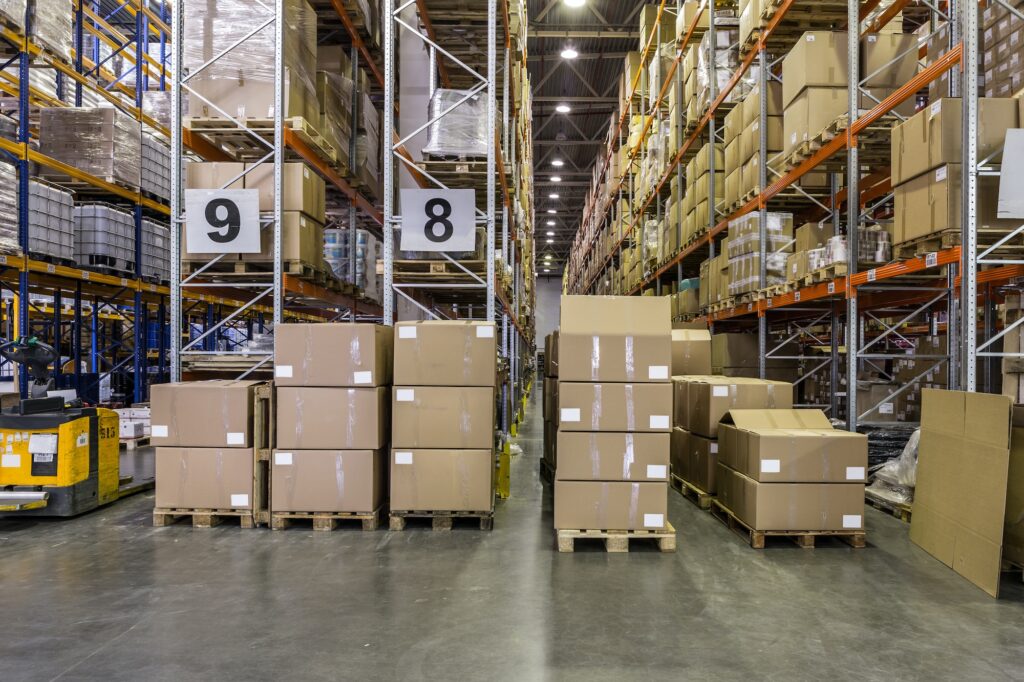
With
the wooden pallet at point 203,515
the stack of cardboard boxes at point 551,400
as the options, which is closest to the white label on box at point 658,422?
the stack of cardboard boxes at point 551,400

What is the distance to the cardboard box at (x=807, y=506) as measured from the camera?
444 centimetres

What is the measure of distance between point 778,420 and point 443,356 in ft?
9.02

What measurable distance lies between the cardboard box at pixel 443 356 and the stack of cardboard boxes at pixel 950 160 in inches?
135

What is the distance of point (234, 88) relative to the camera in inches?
230

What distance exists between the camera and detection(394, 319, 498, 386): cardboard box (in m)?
4.89

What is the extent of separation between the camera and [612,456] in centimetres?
439

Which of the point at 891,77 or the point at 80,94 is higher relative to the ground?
the point at 80,94

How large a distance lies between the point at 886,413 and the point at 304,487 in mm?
6435

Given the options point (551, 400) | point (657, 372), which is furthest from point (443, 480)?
point (551, 400)

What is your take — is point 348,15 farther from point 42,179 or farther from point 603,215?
point 603,215

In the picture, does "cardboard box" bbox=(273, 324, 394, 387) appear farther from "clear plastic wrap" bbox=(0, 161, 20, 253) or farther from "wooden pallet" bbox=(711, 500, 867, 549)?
"clear plastic wrap" bbox=(0, 161, 20, 253)

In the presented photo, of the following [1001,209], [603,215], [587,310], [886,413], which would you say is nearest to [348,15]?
[587,310]

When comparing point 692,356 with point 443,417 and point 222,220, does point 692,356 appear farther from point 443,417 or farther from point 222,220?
point 222,220

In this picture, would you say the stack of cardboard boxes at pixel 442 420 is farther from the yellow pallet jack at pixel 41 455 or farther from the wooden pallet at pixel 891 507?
the wooden pallet at pixel 891 507
